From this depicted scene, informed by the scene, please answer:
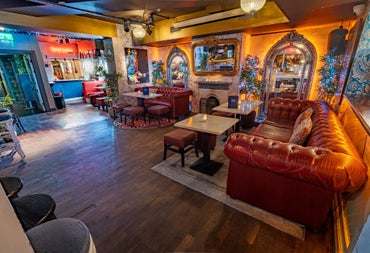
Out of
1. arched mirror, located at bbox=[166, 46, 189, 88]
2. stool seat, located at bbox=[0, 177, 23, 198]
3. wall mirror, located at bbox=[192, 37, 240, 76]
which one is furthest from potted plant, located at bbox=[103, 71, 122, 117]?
stool seat, located at bbox=[0, 177, 23, 198]

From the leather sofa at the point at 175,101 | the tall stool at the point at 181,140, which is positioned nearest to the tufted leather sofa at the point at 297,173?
the tall stool at the point at 181,140

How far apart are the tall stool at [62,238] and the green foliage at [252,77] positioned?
17.4 feet

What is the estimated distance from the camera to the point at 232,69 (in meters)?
5.34

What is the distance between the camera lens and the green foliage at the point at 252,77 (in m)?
5.11

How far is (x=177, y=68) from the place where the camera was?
708 cm

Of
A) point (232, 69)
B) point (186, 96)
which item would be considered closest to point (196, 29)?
point (232, 69)

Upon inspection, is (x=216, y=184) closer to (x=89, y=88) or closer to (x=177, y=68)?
(x=177, y=68)

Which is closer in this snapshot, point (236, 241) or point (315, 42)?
point (236, 241)

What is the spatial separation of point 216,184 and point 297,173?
1.16m

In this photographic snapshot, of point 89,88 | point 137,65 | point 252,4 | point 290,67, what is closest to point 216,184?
point 252,4

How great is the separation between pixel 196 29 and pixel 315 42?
3143 millimetres

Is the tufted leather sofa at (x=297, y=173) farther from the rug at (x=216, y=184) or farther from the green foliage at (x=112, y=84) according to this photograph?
the green foliage at (x=112, y=84)

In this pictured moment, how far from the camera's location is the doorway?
7079 mm

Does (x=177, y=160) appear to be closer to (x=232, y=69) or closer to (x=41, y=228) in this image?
(x=41, y=228)
